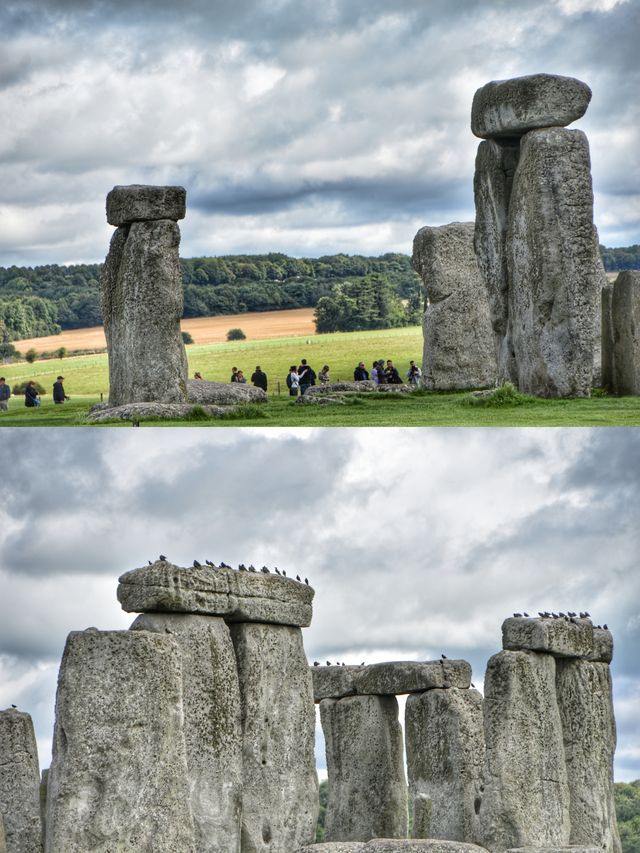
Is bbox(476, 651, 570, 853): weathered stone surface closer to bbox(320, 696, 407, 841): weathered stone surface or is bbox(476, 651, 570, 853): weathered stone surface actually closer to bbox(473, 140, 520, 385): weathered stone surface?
bbox(320, 696, 407, 841): weathered stone surface

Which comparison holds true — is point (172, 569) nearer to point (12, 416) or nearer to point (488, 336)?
point (12, 416)

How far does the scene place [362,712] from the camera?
20.6 meters

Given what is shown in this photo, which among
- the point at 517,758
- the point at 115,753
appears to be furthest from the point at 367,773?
the point at 115,753

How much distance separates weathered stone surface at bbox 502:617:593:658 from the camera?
17.1 metres

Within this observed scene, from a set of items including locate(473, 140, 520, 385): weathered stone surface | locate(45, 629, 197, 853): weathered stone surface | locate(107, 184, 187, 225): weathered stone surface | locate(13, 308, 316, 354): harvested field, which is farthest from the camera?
locate(13, 308, 316, 354): harvested field

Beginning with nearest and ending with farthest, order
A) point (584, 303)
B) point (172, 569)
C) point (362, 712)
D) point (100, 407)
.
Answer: point (172, 569) → point (362, 712) → point (584, 303) → point (100, 407)

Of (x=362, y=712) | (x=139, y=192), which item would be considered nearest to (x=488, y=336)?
(x=139, y=192)

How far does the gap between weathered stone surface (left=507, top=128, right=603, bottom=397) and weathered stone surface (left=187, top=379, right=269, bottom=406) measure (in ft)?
16.2

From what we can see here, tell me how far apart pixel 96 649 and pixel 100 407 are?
49.2 feet

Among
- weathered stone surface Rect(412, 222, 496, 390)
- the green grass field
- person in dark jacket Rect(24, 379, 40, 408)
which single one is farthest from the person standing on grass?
weathered stone surface Rect(412, 222, 496, 390)

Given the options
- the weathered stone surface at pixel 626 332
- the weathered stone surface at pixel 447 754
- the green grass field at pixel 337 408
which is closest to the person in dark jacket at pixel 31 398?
the green grass field at pixel 337 408

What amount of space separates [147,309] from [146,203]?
1.52m

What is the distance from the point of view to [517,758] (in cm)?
1670

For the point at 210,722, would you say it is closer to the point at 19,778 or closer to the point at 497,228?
the point at 19,778
